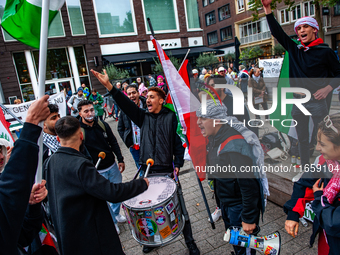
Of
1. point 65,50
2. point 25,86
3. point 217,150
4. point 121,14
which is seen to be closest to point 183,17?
point 121,14

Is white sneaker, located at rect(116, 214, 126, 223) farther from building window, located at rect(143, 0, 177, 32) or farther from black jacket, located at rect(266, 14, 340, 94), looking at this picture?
A: building window, located at rect(143, 0, 177, 32)

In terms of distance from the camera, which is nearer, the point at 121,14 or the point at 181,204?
the point at 181,204

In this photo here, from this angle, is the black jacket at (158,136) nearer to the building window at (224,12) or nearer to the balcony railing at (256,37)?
the balcony railing at (256,37)

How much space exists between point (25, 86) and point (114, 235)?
22.5 metres

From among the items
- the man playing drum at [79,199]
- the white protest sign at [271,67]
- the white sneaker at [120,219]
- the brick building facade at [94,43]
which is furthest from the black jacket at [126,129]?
the brick building facade at [94,43]

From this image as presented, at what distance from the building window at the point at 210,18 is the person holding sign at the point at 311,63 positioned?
146ft

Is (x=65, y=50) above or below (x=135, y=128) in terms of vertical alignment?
above

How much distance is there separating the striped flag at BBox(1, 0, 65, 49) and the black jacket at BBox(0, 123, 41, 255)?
1.32m

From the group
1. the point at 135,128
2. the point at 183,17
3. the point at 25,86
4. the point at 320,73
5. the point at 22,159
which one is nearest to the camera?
the point at 22,159

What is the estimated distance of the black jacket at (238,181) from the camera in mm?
1996

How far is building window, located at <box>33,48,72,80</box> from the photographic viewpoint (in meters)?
20.9

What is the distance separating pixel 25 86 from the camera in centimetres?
2066

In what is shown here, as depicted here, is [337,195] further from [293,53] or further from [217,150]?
[293,53]

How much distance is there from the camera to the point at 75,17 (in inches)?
836
